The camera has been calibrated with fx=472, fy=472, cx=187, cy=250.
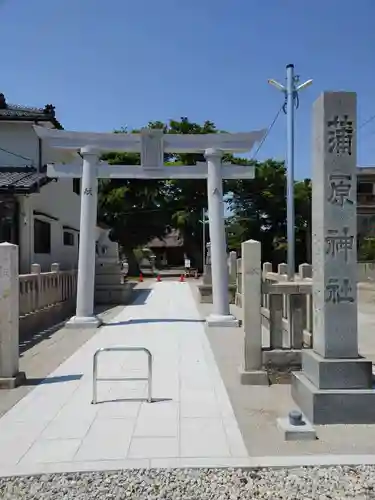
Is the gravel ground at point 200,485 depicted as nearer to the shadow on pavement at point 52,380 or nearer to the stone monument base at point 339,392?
the stone monument base at point 339,392

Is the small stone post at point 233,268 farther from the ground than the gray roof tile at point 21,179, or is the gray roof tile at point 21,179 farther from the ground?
the gray roof tile at point 21,179

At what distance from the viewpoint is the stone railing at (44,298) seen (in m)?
11.2

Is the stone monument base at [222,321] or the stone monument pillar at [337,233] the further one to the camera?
the stone monument base at [222,321]

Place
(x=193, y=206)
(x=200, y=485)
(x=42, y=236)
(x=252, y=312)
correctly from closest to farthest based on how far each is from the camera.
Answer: (x=200, y=485), (x=252, y=312), (x=42, y=236), (x=193, y=206)

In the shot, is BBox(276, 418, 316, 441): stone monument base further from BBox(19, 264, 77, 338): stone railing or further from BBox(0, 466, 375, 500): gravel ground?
BBox(19, 264, 77, 338): stone railing

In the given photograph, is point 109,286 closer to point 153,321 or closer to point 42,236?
point 42,236

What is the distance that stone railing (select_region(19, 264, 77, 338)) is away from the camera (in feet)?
36.7

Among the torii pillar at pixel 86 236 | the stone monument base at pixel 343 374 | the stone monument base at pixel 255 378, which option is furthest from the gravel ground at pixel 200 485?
the torii pillar at pixel 86 236

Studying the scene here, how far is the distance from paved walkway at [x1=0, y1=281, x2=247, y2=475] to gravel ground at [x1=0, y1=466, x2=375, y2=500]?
0.16m

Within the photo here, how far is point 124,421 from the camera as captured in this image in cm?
554

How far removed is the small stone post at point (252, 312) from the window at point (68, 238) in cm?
1556

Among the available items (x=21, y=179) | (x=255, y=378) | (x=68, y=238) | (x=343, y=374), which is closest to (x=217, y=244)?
(x=255, y=378)

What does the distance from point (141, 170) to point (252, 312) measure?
730 cm

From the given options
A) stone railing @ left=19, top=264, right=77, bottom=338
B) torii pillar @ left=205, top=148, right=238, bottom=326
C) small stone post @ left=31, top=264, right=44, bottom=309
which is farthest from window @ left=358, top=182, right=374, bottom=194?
small stone post @ left=31, top=264, right=44, bottom=309
